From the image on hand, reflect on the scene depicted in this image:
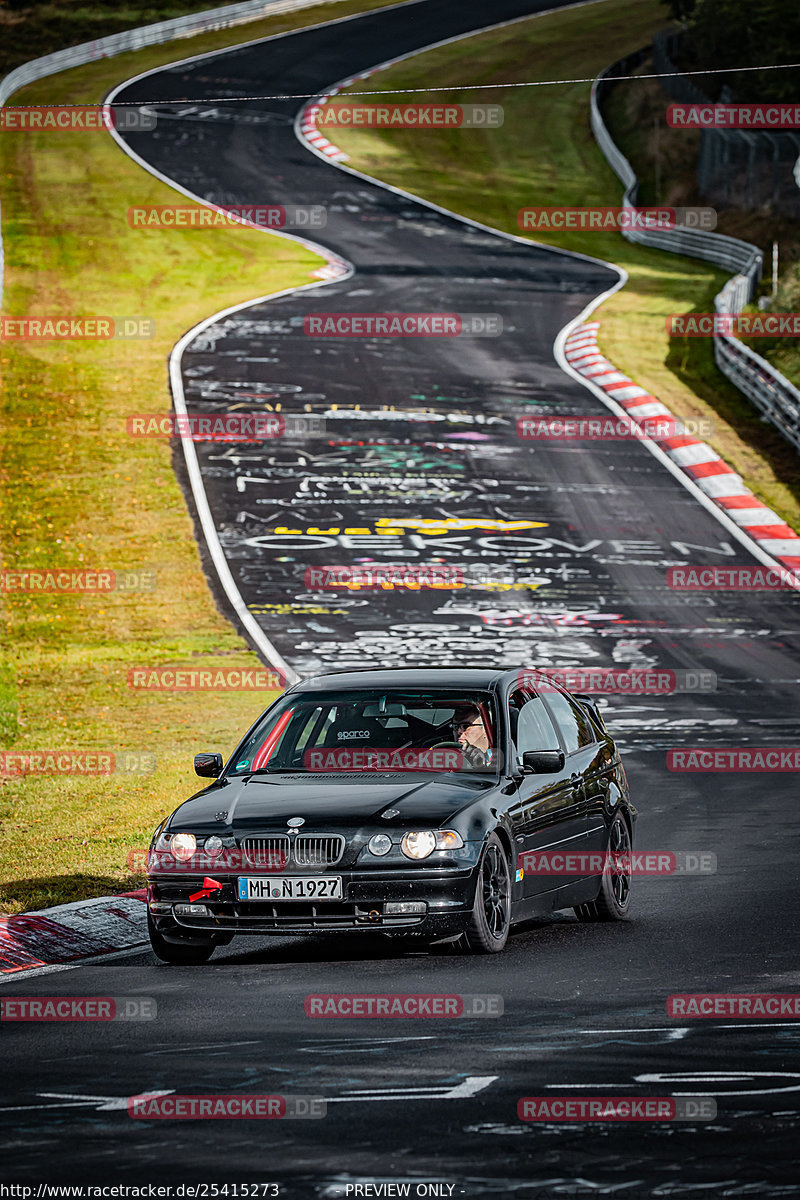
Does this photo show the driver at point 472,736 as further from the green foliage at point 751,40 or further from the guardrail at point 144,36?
the guardrail at point 144,36

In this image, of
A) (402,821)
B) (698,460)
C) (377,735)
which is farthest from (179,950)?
(698,460)

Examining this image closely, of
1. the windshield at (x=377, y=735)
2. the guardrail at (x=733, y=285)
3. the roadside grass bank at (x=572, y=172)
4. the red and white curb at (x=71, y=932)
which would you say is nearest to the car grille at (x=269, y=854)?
the windshield at (x=377, y=735)

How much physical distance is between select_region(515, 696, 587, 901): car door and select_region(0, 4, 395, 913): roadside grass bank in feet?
9.17

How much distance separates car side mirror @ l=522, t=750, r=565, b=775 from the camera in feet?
32.1

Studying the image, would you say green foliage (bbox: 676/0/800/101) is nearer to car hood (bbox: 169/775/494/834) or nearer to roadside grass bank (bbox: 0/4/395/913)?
roadside grass bank (bbox: 0/4/395/913)

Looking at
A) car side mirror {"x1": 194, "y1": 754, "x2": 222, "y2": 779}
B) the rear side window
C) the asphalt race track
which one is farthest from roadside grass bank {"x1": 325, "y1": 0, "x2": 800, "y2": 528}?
car side mirror {"x1": 194, "y1": 754, "x2": 222, "y2": 779}

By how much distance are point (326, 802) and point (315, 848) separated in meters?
0.33

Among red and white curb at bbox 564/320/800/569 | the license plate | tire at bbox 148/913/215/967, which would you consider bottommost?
red and white curb at bbox 564/320/800/569

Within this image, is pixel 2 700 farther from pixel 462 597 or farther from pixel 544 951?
pixel 544 951

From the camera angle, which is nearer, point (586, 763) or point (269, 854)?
point (269, 854)

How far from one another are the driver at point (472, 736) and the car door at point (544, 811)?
20 centimetres

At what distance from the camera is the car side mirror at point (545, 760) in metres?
9.80

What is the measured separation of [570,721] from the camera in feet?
36.7

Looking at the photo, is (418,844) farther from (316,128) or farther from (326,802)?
(316,128)
